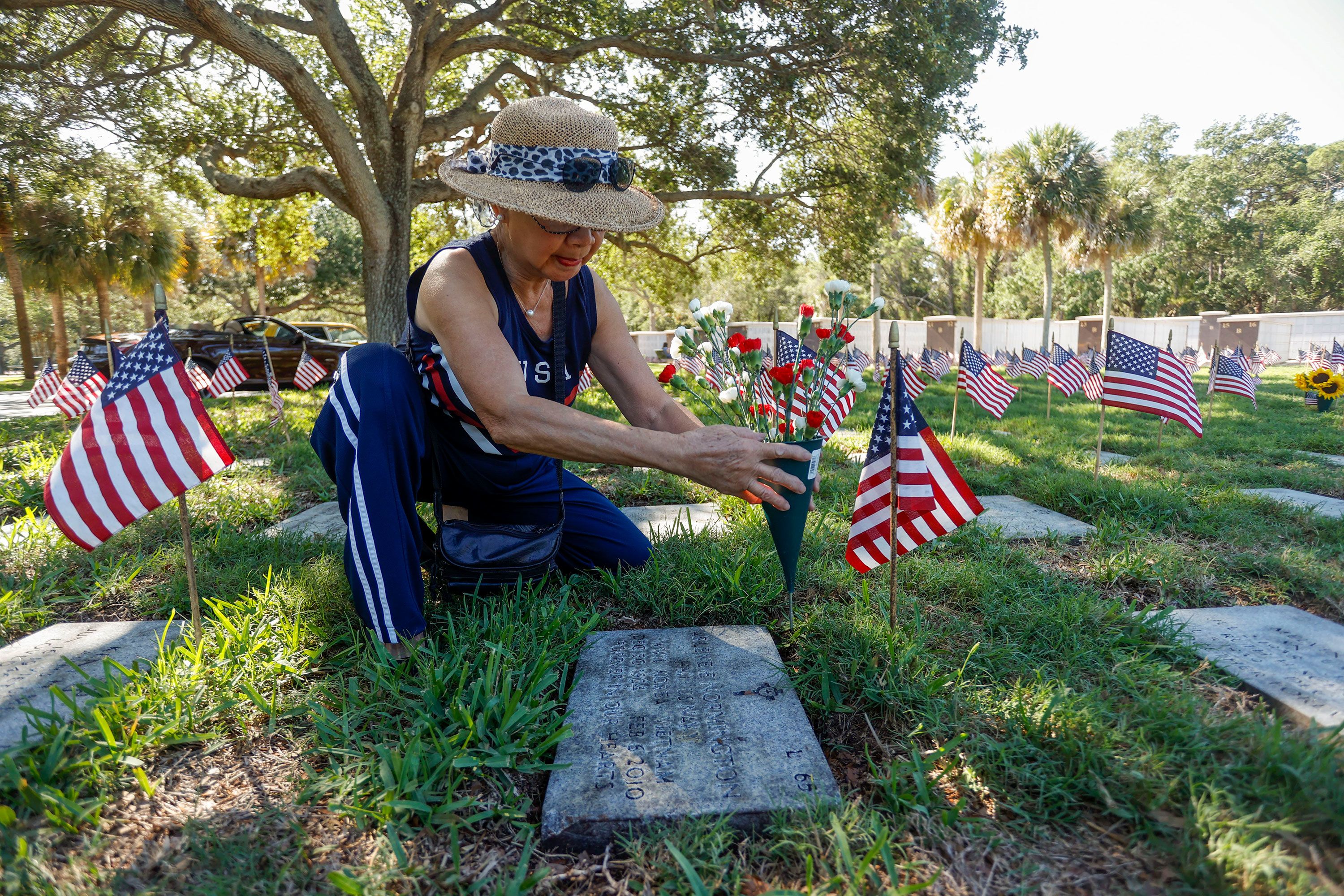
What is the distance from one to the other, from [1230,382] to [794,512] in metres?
9.02

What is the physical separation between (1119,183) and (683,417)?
35.2 m

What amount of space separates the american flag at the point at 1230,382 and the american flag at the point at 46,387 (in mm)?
12880

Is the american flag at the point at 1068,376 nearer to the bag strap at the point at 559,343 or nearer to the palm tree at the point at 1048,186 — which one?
the bag strap at the point at 559,343

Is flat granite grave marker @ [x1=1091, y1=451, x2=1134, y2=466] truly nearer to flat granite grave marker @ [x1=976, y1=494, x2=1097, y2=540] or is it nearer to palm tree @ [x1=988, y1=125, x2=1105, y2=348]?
flat granite grave marker @ [x1=976, y1=494, x2=1097, y2=540]

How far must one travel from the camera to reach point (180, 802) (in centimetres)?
149

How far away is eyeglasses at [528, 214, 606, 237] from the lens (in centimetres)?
201

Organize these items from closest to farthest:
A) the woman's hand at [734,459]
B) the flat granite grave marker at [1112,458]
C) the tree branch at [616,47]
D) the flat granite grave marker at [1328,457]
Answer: the woman's hand at [734,459] → the flat granite grave marker at [1112,458] → the flat granite grave marker at [1328,457] → the tree branch at [616,47]

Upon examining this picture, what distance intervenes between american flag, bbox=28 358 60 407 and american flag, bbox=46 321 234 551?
23.2 feet

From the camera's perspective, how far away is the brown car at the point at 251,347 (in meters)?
13.1

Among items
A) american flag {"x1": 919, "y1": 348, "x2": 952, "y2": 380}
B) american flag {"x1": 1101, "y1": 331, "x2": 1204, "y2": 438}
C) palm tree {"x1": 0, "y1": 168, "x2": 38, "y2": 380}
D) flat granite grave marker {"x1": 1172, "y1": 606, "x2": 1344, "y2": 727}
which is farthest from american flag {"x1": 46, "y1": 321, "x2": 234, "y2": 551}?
palm tree {"x1": 0, "y1": 168, "x2": 38, "y2": 380}

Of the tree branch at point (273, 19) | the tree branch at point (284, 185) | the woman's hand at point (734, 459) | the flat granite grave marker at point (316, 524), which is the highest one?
the tree branch at point (273, 19)

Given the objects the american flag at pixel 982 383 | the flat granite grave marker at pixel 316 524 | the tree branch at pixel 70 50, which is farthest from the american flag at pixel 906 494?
the tree branch at pixel 70 50

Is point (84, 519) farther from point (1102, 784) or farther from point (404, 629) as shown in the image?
point (1102, 784)

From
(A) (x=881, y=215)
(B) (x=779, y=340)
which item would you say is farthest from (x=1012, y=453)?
(A) (x=881, y=215)
